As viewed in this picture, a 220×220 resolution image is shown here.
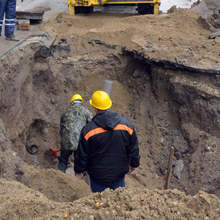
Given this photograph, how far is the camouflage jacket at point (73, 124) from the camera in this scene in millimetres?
5180

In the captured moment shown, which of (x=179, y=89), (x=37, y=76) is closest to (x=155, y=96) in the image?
(x=179, y=89)

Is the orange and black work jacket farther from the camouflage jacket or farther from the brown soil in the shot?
the camouflage jacket

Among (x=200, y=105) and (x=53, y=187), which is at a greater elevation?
(x=200, y=105)

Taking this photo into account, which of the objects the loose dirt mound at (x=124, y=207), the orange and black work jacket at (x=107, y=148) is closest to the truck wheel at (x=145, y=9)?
the orange and black work jacket at (x=107, y=148)

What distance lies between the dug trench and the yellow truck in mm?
1513

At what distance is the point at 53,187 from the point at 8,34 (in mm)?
3852

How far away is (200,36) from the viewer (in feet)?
24.6

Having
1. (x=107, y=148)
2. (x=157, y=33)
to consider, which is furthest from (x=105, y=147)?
(x=157, y=33)

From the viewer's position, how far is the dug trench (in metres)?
5.95

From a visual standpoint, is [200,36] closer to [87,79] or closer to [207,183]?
[87,79]

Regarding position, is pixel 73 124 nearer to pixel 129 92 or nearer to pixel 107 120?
pixel 107 120

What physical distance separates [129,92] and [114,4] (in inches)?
131

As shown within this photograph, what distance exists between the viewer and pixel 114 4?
30.5ft

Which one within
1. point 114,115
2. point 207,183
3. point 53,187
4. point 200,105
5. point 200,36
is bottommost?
point 207,183
